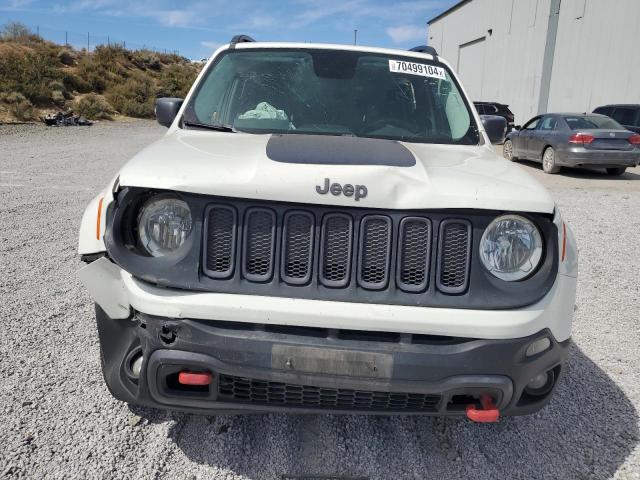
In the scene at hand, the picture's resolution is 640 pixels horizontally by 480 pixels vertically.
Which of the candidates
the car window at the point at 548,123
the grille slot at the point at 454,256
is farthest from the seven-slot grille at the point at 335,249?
the car window at the point at 548,123

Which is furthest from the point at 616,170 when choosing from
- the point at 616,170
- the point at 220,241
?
the point at 220,241

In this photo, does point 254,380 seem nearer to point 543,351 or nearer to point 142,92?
point 543,351

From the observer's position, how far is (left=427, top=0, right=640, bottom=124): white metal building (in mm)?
21906

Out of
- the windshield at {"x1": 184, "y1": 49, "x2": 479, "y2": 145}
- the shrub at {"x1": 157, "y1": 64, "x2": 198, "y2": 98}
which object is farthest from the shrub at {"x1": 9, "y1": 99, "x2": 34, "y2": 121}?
the windshield at {"x1": 184, "y1": 49, "x2": 479, "y2": 145}

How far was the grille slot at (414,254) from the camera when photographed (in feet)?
6.63

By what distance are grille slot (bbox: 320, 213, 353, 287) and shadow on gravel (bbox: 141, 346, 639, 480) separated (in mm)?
950

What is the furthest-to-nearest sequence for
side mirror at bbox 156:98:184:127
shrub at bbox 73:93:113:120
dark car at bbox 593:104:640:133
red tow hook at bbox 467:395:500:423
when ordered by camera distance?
shrub at bbox 73:93:113:120, dark car at bbox 593:104:640:133, side mirror at bbox 156:98:184:127, red tow hook at bbox 467:395:500:423

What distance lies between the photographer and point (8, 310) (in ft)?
12.7

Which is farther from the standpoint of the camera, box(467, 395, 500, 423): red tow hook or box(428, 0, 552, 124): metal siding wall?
box(428, 0, 552, 124): metal siding wall

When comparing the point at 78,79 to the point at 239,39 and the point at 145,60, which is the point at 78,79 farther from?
the point at 239,39

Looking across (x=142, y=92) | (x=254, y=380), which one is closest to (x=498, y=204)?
(x=254, y=380)

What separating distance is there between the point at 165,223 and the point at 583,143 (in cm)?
1248

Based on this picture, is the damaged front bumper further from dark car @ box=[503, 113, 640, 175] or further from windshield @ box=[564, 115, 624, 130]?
windshield @ box=[564, 115, 624, 130]

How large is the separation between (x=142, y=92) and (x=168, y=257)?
34.3 metres
